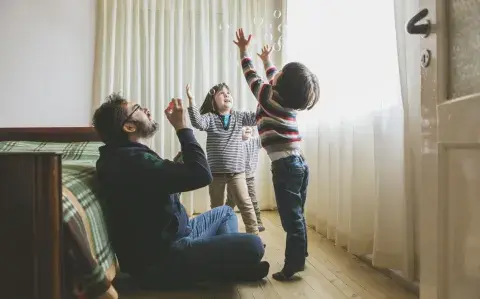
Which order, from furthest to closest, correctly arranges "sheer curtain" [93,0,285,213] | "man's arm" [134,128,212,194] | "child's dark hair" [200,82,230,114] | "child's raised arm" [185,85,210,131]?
"sheer curtain" [93,0,285,213], "child's dark hair" [200,82,230,114], "child's raised arm" [185,85,210,131], "man's arm" [134,128,212,194]

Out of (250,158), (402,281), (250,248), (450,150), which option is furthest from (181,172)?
(250,158)

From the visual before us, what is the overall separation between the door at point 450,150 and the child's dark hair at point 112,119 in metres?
0.90

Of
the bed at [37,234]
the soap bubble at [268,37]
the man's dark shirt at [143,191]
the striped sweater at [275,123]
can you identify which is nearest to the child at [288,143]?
the striped sweater at [275,123]

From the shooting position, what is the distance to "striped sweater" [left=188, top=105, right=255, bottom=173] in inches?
96.7

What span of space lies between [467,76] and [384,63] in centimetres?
92

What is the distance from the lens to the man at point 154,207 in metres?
1.40

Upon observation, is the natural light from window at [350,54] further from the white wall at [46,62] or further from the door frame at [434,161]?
the white wall at [46,62]

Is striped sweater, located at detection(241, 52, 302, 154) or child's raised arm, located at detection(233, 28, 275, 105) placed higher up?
child's raised arm, located at detection(233, 28, 275, 105)

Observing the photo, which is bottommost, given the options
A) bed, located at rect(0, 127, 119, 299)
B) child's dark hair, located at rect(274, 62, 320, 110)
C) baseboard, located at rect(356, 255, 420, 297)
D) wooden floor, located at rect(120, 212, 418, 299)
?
wooden floor, located at rect(120, 212, 418, 299)

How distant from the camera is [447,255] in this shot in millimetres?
926

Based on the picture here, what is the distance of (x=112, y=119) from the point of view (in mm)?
1441

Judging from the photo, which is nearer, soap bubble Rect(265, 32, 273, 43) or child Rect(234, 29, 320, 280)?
child Rect(234, 29, 320, 280)

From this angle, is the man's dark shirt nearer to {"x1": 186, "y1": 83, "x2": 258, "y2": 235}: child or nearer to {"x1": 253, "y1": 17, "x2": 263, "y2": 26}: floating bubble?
{"x1": 186, "y1": 83, "x2": 258, "y2": 235}: child

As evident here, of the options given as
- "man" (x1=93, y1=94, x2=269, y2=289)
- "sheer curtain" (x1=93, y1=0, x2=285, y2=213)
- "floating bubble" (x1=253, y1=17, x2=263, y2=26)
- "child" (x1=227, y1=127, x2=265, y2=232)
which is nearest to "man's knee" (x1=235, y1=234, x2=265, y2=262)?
"man" (x1=93, y1=94, x2=269, y2=289)
